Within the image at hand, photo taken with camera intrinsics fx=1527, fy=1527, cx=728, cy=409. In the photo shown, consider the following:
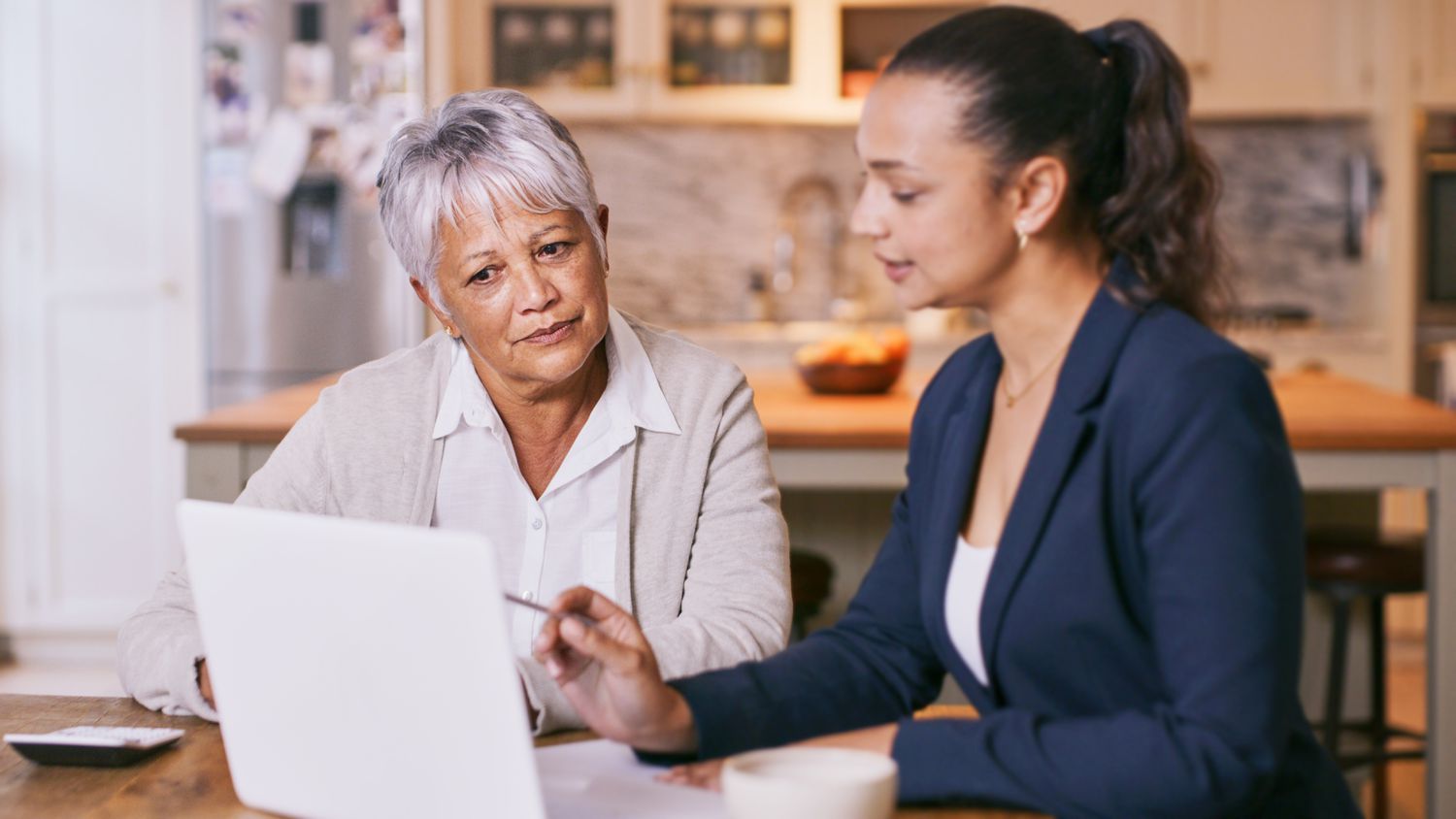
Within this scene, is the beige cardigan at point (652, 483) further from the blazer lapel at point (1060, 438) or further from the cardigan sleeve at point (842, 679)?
the blazer lapel at point (1060, 438)

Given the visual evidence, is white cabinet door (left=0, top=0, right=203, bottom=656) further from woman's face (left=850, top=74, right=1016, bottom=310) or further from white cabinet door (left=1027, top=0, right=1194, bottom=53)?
woman's face (left=850, top=74, right=1016, bottom=310)

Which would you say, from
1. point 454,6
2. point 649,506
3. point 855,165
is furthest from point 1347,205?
point 649,506

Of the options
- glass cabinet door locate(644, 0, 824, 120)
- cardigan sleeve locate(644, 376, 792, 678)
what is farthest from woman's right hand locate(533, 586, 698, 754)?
glass cabinet door locate(644, 0, 824, 120)

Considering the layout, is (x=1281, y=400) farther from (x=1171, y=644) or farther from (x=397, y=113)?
(x=397, y=113)

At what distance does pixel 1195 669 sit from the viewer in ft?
3.56

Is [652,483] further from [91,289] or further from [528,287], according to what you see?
[91,289]

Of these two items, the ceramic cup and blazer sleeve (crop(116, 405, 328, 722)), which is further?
blazer sleeve (crop(116, 405, 328, 722))

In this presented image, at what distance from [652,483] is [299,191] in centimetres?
329

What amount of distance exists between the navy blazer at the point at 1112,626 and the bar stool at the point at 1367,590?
1807mm

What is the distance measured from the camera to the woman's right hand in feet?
3.65

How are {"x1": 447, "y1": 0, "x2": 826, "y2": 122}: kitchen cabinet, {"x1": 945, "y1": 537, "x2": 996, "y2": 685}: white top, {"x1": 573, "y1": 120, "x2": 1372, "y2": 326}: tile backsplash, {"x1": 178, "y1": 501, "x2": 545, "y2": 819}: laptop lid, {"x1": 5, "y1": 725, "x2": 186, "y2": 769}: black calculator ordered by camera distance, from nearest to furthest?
{"x1": 178, "y1": 501, "x2": 545, "y2": 819}: laptop lid, {"x1": 5, "y1": 725, "x2": 186, "y2": 769}: black calculator, {"x1": 945, "y1": 537, "x2": 996, "y2": 685}: white top, {"x1": 447, "y1": 0, "x2": 826, "y2": 122}: kitchen cabinet, {"x1": 573, "y1": 120, "x2": 1372, "y2": 326}: tile backsplash

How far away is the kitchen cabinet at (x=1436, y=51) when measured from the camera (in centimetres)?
476

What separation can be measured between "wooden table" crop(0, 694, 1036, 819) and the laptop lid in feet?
0.17

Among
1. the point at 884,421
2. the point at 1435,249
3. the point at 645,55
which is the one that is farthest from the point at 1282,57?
the point at 884,421
